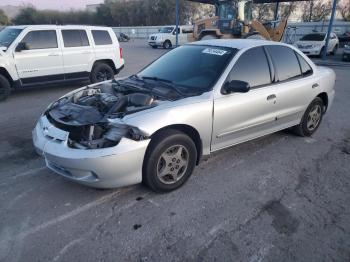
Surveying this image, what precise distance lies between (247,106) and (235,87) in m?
0.45

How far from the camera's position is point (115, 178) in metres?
3.10

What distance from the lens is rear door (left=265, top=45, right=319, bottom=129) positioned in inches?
176

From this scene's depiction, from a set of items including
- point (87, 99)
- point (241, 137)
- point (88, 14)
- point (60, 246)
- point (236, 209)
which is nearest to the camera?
point (60, 246)

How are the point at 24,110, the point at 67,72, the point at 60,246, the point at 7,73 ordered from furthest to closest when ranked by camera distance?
the point at 67,72, the point at 7,73, the point at 24,110, the point at 60,246

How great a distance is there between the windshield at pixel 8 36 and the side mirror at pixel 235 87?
254 inches

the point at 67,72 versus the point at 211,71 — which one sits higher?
the point at 211,71

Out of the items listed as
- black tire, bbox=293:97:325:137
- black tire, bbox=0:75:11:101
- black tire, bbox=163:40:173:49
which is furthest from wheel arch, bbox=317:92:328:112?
black tire, bbox=163:40:173:49

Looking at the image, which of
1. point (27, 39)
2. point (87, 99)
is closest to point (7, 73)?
point (27, 39)

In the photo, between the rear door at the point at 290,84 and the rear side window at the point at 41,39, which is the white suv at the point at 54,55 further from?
the rear door at the point at 290,84

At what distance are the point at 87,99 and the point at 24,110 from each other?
3631mm

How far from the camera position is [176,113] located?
3.33 m

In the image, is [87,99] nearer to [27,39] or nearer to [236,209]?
[236,209]

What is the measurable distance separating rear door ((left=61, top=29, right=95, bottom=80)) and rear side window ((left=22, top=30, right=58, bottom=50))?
11.3 inches

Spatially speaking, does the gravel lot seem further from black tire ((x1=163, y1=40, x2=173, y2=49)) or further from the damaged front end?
black tire ((x1=163, y1=40, x2=173, y2=49))
